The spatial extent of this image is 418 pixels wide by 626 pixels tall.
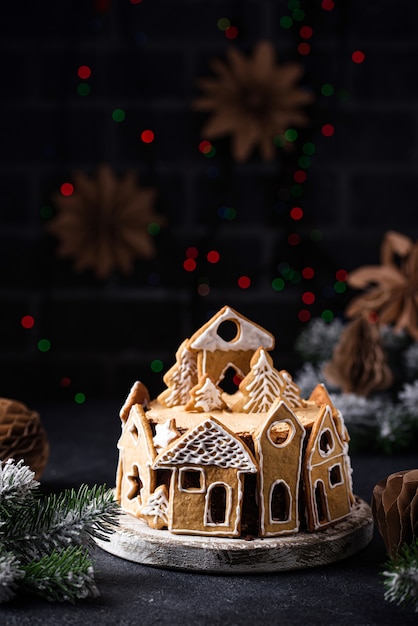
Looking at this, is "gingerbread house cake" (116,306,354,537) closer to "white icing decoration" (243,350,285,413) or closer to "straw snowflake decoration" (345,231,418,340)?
"white icing decoration" (243,350,285,413)

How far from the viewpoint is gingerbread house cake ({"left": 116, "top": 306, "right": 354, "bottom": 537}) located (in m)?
1.17

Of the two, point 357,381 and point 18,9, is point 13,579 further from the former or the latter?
point 18,9

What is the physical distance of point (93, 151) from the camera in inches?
97.8

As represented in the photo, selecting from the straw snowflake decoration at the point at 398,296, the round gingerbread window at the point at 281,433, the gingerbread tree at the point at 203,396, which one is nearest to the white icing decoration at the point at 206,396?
the gingerbread tree at the point at 203,396

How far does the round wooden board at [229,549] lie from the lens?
1.14 meters

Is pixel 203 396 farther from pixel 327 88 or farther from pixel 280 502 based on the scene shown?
pixel 327 88

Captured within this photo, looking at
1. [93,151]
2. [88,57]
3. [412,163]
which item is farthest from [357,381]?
[88,57]

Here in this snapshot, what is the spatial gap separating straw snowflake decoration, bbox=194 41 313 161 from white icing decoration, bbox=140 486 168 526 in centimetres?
143

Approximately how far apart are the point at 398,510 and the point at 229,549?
0.70 ft

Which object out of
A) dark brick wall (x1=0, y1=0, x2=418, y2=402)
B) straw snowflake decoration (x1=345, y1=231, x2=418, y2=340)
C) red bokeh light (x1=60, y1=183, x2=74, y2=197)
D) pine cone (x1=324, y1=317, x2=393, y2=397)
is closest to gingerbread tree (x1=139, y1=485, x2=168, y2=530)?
pine cone (x1=324, y1=317, x2=393, y2=397)

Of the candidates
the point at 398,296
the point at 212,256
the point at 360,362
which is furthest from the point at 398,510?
the point at 212,256

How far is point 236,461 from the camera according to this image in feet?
3.81

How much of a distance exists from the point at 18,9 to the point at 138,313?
87cm

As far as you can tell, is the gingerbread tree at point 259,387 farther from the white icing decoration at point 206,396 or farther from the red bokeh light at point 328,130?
the red bokeh light at point 328,130
